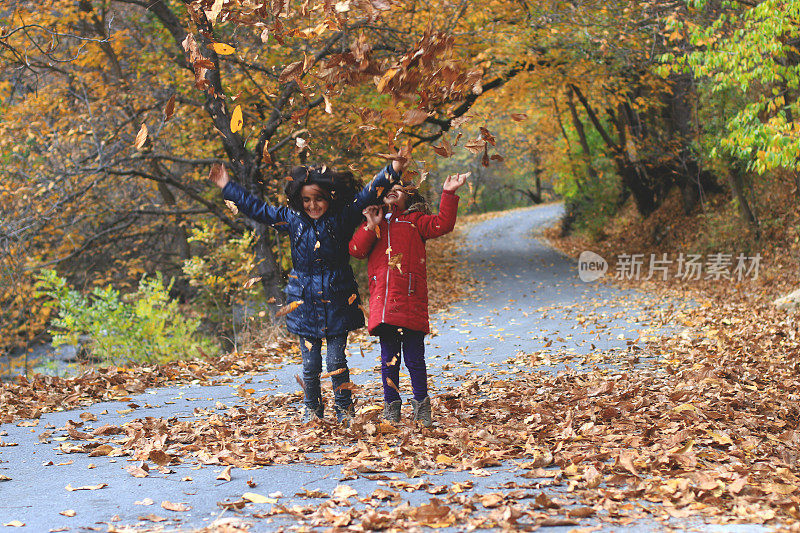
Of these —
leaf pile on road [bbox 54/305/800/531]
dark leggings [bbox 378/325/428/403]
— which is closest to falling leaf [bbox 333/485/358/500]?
leaf pile on road [bbox 54/305/800/531]

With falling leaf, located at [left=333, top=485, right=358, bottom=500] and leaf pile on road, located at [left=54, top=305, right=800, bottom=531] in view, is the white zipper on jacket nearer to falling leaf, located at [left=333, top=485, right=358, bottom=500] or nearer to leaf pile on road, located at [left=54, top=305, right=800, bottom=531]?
leaf pile on road, located at [left=54, top=305, right=800, bottom=531]

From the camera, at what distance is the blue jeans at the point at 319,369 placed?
15.6 ft

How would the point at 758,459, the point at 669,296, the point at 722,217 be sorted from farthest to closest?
1. the point at 722,217
2. the point at 669,296
3. the point at 758,459

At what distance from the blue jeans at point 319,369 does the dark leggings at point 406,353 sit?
302mm

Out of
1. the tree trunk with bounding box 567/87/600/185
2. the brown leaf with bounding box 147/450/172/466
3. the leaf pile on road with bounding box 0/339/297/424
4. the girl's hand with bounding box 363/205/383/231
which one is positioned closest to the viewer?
the brown leaf with bounding box 147/450/172/466

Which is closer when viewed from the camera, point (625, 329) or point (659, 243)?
point (625, 329)

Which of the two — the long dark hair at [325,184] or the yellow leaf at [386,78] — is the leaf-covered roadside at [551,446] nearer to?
the long dark hair at [325,184]

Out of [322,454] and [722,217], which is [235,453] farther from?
[722,217]

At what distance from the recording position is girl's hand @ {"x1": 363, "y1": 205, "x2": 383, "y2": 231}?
→ 4.43 m

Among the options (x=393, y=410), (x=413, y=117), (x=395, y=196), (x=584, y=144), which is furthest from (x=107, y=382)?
(x=584, y=144)

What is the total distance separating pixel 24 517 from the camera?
10.3 feet

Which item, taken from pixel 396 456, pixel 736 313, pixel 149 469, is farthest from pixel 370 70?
pixel 736 313

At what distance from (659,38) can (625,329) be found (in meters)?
7.56

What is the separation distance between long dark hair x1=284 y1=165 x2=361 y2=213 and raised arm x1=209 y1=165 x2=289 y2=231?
13cm
